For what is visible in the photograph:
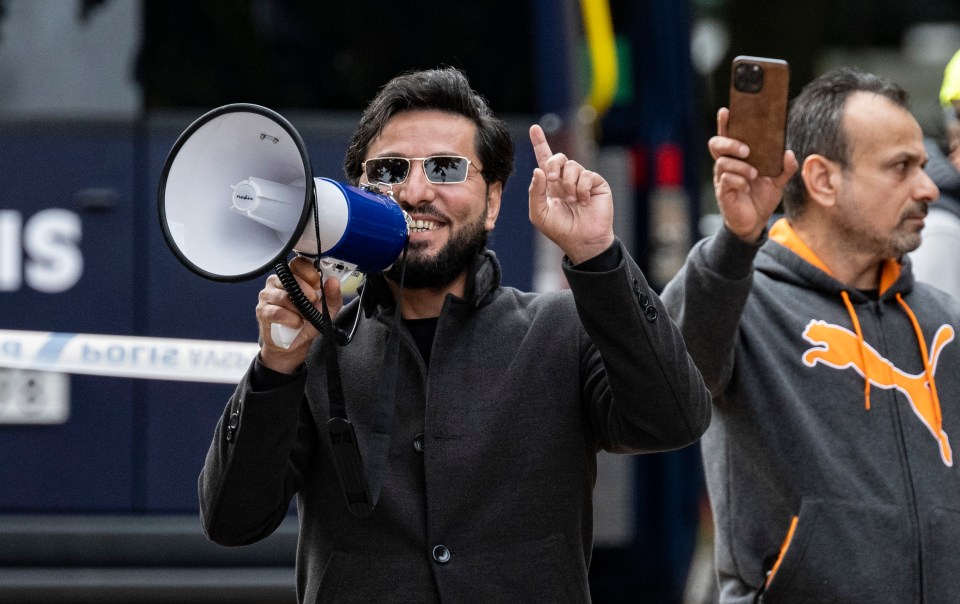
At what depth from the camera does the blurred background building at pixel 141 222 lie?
166 inches

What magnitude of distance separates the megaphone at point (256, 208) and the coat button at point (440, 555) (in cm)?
42

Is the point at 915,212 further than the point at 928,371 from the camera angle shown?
Yes

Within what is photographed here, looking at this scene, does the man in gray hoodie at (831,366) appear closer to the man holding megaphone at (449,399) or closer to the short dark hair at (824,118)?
the short dark hair at (824,118)

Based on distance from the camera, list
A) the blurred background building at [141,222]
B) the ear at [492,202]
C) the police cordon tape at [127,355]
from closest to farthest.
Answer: the ear at [492,202] < the police cordon tape at [127,355] < the blurred background building at [141,222]

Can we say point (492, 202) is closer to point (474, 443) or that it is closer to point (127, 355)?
point (474, 443)

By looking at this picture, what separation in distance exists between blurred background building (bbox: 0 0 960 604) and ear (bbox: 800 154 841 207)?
4.64ft

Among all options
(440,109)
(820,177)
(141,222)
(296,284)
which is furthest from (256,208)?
(141,222)

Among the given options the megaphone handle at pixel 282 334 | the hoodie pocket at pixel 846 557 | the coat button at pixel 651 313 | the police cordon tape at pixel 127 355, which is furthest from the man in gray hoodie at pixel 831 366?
the police cordon tape at pixel 127 355

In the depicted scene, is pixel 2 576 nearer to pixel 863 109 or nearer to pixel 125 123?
pixel 125 123

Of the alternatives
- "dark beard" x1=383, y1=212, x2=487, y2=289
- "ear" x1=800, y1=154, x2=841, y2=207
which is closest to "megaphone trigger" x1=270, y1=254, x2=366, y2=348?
"dark beard" x1=383, y1=212, x2=487, y2=289

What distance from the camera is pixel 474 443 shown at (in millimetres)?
2439

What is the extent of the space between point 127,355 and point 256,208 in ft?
6.36

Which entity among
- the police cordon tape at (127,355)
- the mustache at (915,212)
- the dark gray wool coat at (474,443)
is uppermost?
the mustache at (915,212)

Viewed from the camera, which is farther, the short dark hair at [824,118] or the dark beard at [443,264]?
the short dark hair at [824,118]
